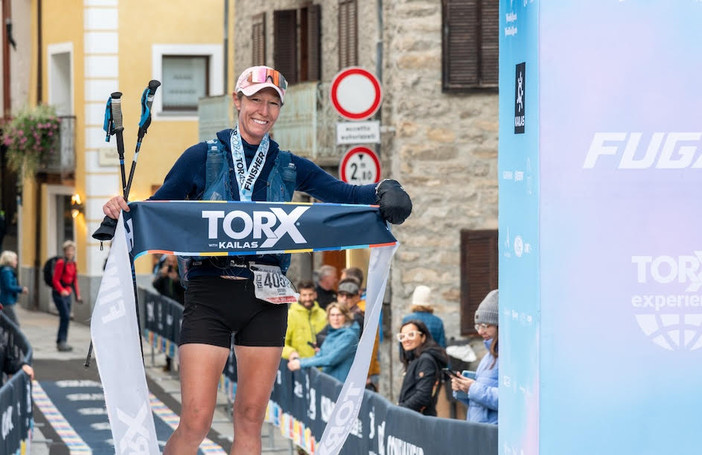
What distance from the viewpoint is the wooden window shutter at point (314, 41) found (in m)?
23.8

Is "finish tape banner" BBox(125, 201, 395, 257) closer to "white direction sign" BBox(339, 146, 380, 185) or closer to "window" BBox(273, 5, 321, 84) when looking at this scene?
"white direction sign" BBox(339, 146, 380, 185)

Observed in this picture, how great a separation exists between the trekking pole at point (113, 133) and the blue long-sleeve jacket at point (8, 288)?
51.9ft

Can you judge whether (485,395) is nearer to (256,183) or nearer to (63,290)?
(256,183)

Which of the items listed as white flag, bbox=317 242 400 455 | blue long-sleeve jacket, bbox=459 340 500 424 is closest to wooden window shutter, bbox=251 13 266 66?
blue long-sleeve jacket, bbox=459 340 500 424

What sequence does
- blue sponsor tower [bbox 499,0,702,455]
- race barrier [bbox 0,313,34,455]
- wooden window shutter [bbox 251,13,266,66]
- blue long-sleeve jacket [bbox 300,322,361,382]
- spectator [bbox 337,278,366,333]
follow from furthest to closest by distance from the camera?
wooden window shutter [bbox 251,13,266,66], spectator [bbox 337,278,366,333], blue long-sleeve jacket [bbox 300,322,361,382], race barrier [bbox 0,313,34,455], blue sponsor tower [bbox 499,0,702,455]

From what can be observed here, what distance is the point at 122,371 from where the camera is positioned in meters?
5.87

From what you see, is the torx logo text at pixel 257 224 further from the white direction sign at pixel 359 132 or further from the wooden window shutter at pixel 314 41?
the wooden window shutter at pixel 314 41

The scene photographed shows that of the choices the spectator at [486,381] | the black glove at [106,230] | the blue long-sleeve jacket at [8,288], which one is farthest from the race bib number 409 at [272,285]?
the blue long-sleeve jacket at [8,288]

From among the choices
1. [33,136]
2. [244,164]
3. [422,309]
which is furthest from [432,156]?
[33,136]

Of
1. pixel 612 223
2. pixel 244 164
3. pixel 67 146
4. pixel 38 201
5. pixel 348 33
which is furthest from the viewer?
pixel 38 201

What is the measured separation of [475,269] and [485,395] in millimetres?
9954

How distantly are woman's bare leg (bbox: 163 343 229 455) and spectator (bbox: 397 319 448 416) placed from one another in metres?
5.02

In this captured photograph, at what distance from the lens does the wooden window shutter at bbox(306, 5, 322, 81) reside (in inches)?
938

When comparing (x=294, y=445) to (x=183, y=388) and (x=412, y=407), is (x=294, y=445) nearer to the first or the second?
(x=412, y=407)
